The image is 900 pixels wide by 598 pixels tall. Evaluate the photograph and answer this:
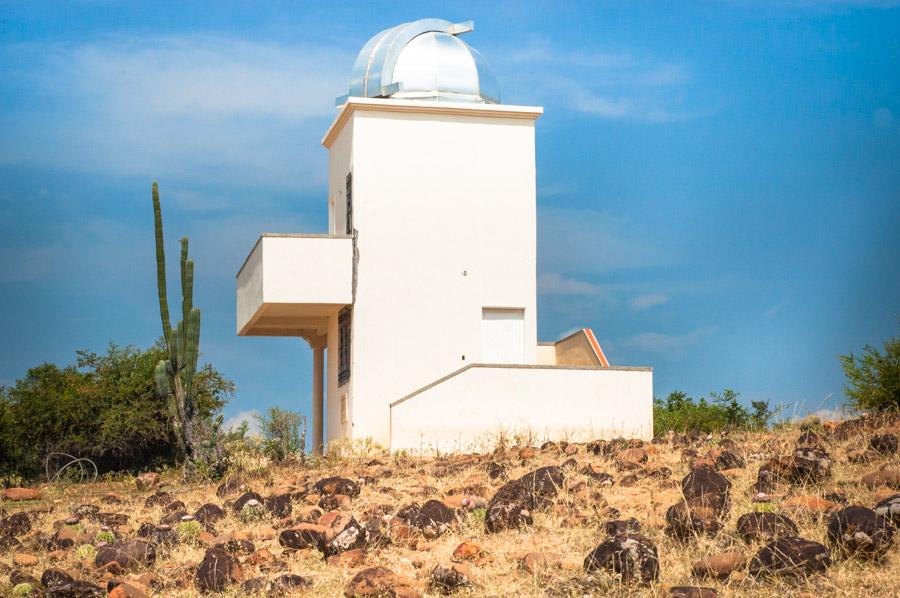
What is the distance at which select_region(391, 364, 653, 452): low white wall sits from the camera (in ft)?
72.2

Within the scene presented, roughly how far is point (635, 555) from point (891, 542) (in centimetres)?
191

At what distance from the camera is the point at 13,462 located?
90.4 feet

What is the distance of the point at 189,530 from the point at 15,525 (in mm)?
2758

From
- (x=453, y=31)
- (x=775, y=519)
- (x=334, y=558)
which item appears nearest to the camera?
(x=775, y=519)

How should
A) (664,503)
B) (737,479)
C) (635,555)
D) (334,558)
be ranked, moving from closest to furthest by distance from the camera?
(635,555) → (334,558) → (664,503) → (737,479)

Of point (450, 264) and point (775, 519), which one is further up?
point (450, 264)

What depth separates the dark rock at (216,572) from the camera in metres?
9.94

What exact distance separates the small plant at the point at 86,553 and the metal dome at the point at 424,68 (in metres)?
15.5

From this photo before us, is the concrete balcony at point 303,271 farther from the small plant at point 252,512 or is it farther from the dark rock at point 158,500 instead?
the small plant at point 252,512

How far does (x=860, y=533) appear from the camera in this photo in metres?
8.63

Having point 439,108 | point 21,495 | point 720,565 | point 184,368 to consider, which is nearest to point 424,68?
point 439,108

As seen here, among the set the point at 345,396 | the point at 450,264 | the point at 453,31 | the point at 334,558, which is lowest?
the point at 334,558

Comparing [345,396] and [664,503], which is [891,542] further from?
[345,396]

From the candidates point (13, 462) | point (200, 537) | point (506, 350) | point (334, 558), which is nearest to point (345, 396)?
point (506, 350)
